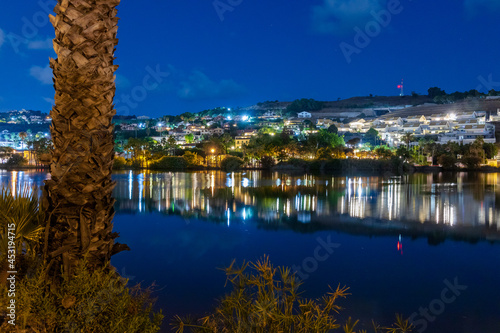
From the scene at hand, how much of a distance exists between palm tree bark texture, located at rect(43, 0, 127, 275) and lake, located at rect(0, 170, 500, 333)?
2.42 metres

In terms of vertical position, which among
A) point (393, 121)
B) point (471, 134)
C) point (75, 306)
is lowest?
point (75, 306)

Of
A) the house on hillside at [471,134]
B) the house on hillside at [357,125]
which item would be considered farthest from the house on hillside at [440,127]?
the house on hillside at [357,125]

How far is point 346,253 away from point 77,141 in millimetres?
6593

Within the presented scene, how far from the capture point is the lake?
18.6 feet

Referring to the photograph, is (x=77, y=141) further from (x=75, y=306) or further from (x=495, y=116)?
(x=495, y=116)

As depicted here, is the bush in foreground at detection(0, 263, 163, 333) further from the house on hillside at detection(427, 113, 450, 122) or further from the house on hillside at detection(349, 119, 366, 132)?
the house on hillside at detection(427, 113, 450, 122)

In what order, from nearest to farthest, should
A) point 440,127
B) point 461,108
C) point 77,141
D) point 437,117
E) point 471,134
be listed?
point 77,141, point 471,134, point 440,127, point 437,117, point 461,108

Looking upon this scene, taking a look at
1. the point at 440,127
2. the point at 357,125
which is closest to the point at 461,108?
the point at 440,127

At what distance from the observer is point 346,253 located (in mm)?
8523

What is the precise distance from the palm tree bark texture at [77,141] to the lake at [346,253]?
242cm

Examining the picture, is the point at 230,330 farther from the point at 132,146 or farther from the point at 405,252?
the point at 132,146

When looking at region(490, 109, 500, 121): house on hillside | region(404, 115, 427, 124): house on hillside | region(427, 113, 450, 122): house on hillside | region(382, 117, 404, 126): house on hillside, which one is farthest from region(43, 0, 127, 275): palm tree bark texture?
region(427, 113, 450, 122): house on hillside

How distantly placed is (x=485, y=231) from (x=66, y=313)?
1113cm

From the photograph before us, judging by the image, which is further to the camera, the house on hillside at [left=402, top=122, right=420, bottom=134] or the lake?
the house on hillside at [left=402, top=122, right=420, bottom=134]
